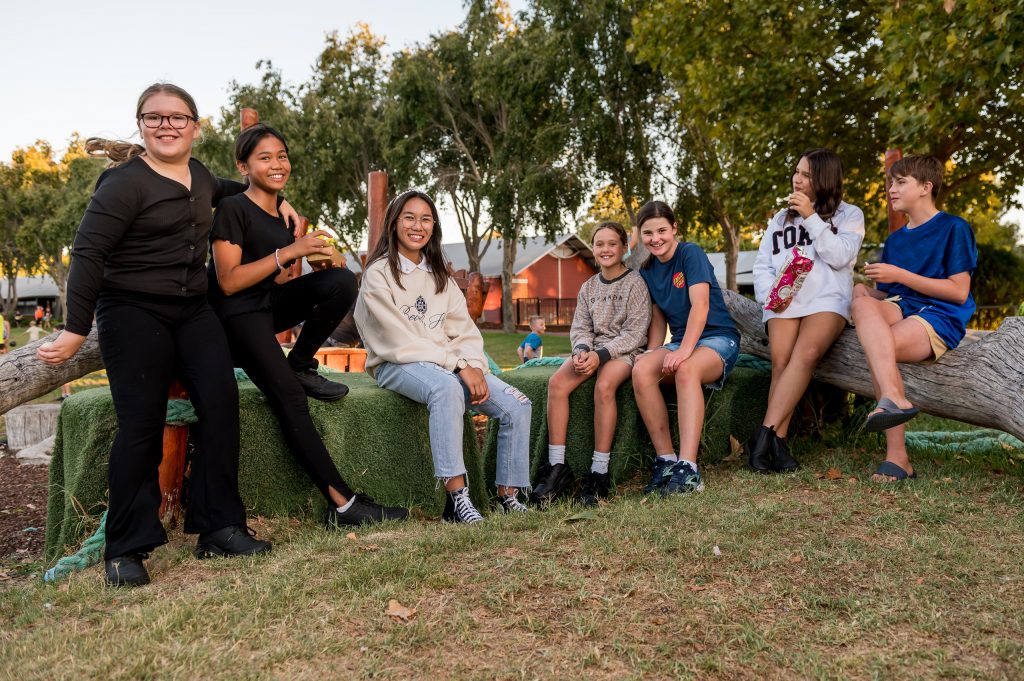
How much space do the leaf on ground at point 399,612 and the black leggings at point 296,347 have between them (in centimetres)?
115

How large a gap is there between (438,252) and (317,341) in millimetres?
878

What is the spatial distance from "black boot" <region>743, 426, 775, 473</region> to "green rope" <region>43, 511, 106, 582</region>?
10.7 feet

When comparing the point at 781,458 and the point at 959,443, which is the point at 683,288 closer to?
the point at 781,458

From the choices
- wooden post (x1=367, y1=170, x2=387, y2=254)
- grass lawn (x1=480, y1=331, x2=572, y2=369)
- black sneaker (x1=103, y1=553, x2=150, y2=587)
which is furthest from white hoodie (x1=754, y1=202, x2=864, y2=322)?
grass lawn (x1=480, y1=331, x2=572, y2=369)

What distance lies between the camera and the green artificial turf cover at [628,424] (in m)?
4.80

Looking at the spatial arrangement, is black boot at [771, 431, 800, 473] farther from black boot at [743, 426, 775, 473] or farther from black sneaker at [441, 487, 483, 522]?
black sneaker at [441, 487, 483, 522]

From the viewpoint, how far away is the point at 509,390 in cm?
426

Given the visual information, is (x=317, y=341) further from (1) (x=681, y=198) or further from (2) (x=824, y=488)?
(1) (x=681, y=198)

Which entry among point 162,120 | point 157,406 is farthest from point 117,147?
point 157,406

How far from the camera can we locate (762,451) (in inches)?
175

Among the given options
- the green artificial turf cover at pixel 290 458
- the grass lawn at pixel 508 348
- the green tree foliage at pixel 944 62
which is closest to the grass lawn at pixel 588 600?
the green artificial turf cover at pixel 290 458

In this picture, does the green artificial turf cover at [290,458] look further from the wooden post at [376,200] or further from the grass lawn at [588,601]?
the wooden post at [376,200]

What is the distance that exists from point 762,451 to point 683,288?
103cm

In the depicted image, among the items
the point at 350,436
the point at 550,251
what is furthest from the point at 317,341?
the point at 550,251
